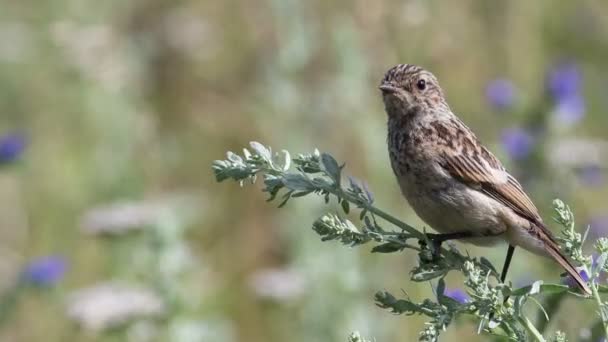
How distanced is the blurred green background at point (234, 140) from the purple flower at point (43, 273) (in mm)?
13

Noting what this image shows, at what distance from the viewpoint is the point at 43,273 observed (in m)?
6.71

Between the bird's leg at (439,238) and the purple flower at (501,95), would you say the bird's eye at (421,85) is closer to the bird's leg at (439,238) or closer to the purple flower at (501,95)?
the bird's leg at (439,238)

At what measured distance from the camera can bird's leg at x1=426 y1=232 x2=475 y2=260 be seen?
336 cm

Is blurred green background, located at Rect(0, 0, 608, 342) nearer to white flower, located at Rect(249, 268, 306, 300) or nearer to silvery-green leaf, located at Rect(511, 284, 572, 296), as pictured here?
white flower, located at Rect(249, 268, 306, 300)

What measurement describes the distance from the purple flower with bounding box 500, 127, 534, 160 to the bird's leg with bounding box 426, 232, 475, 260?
9.15 ft

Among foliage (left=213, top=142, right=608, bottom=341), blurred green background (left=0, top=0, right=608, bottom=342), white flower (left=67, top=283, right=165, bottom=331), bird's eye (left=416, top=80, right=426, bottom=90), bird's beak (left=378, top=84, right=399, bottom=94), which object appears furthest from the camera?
blurred green background (left=0, top=0, right=608, bottom=342)

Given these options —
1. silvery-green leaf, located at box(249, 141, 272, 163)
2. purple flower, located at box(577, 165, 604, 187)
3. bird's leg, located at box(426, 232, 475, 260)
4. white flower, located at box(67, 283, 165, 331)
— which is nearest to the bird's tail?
bird's leg, located at box(426, 232, 475, 260)

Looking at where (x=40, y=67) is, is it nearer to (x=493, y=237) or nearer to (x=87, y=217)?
(x=87, y=217)

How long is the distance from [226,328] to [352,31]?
6.99 feet

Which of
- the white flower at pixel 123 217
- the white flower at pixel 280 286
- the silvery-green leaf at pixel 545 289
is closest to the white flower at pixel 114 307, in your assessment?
the white flower at pixel 123 217

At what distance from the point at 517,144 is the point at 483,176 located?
8.45ft

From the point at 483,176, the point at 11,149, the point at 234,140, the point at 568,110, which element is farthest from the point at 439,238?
the point at 234,140

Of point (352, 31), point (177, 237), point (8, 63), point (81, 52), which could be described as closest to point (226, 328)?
point (177, 237)

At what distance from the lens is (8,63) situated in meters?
11.2
